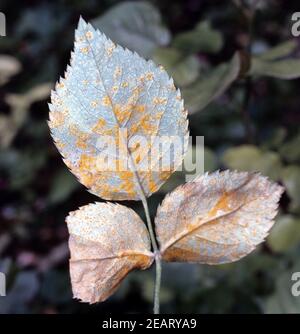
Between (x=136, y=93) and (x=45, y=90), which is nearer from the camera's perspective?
(x=136, y=93)

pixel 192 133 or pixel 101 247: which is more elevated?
pixel 101 247

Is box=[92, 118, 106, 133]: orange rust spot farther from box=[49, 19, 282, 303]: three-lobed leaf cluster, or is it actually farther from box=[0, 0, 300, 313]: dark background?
box=[0, 0, 300, 313]: dark background

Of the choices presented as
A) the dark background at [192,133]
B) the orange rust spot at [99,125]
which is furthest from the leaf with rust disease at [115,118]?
the dark background at [192,133]

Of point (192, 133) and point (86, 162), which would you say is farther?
point (192, 133)

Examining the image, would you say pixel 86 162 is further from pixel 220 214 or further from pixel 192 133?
pixel 192 133

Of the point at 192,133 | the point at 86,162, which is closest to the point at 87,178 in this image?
the point at 86,162

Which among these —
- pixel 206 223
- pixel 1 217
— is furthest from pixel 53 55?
pixel 206 223
